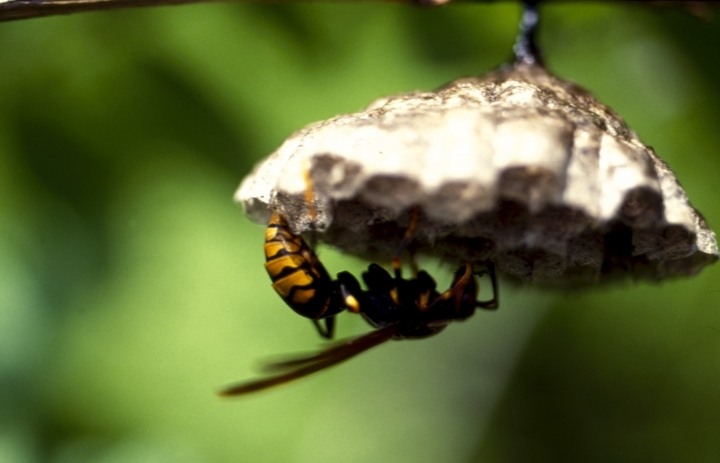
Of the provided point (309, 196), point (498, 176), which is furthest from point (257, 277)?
point (498, 176)

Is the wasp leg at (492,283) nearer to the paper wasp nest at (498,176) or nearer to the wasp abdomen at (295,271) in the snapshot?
the paper wasp nest at (498,176)

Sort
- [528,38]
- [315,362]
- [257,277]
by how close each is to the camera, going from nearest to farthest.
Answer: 1. [315,362]
2. [528,38]
3. [257,277]

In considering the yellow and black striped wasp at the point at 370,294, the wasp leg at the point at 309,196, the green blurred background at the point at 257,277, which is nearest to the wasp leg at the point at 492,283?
the yellow and black striped wasp at the point at 370,294

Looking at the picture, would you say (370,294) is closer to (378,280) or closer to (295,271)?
(378,280)

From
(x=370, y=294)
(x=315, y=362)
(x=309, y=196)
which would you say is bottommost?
(x=315, y=362)

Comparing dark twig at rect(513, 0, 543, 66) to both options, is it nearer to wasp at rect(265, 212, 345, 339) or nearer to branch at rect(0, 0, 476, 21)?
wasp at rect(265, 212, 345, 339)

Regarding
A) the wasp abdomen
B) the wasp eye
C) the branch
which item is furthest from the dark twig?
the branch
